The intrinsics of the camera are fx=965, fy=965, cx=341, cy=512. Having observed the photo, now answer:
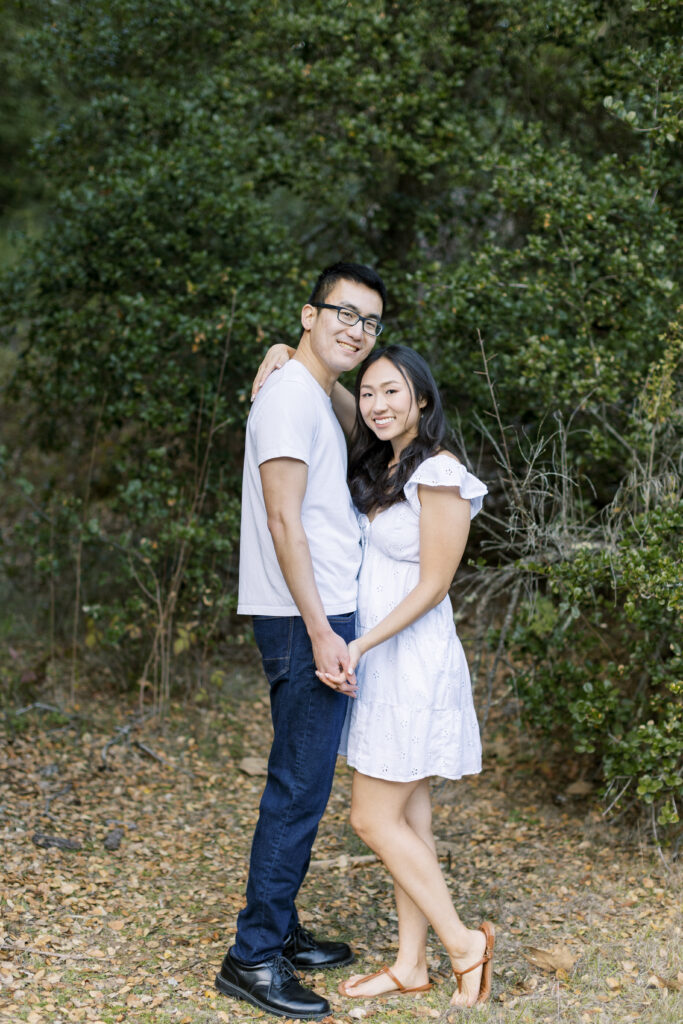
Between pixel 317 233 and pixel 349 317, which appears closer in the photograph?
pixel 349 317

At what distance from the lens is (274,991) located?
2.72 m

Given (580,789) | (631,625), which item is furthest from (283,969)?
(631,625)

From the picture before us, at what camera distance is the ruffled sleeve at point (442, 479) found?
2.63 meters

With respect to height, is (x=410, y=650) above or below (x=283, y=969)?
above

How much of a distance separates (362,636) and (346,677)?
0.53ft

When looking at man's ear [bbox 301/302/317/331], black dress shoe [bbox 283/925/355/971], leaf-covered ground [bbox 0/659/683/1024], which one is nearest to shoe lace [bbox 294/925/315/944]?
black dress shoe [bbox 283/925/355/971]

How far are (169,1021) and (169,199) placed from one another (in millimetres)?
3760

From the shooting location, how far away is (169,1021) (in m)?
2.69

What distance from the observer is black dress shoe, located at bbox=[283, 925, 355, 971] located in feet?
9.93

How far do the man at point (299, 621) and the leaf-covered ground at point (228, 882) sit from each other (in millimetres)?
159

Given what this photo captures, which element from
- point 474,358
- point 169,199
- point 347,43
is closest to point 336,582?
point 474,358

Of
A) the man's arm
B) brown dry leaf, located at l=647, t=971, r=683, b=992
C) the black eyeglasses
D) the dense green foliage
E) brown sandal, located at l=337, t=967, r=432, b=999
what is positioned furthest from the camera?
the dense green foliage

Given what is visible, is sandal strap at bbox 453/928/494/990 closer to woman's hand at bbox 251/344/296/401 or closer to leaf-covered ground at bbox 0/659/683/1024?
leaf-covered ground at bbox 0/659/683/1024

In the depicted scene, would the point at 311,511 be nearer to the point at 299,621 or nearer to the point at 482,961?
the point at 299,621
